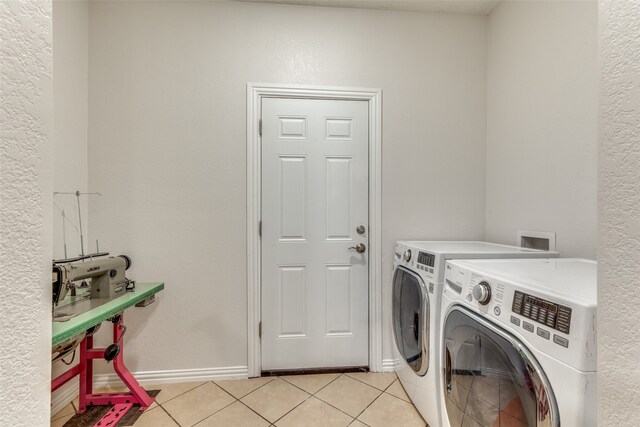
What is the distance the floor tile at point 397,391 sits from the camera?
1.71 meters

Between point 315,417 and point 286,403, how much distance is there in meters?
0.21

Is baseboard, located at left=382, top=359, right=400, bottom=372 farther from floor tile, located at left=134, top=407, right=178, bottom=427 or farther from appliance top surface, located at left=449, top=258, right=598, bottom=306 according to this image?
floor tile, located at left=134, top=407, right=178, bottom=427

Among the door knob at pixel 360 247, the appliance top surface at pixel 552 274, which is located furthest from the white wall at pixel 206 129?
the appliance top surface at pixel 552 274

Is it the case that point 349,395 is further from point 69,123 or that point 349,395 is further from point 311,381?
point 69,123

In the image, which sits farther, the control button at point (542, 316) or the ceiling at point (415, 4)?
the ceiling at point (415, 4)

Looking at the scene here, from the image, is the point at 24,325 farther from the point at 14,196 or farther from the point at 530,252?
the point at 530,252

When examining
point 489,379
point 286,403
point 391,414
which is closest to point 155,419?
point 286,403

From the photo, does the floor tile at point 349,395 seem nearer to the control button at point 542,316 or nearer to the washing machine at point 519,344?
the washing machine at point 519,344

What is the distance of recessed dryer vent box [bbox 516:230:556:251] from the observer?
62.1 inches

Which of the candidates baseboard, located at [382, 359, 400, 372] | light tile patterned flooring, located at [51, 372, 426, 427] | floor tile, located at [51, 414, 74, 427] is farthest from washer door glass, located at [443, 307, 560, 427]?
floor tile, located at [51, 414, 74, 427]

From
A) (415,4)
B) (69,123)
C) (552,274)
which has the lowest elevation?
(552,274)

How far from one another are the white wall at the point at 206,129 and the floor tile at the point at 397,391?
0.70ft

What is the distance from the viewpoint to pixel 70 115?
67.0 inches

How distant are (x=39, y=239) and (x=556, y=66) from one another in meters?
2.34
